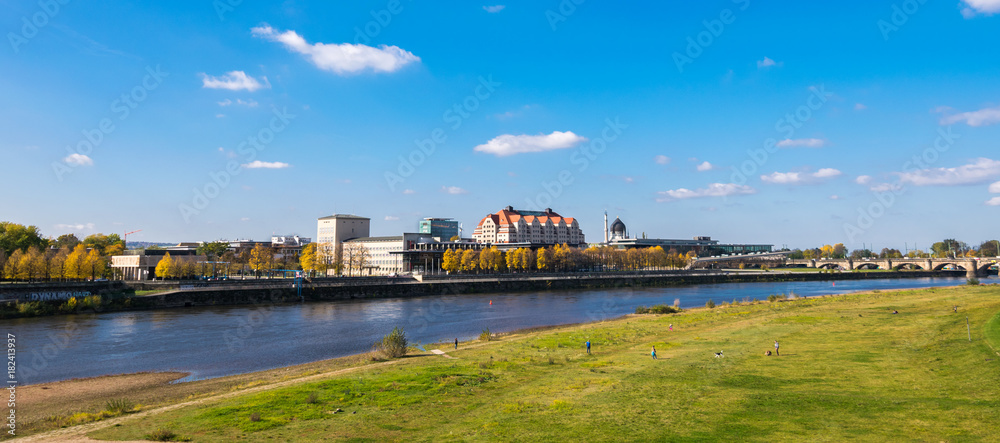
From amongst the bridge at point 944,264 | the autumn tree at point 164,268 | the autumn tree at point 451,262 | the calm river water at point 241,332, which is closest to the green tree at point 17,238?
the autumn tree at point 164,268

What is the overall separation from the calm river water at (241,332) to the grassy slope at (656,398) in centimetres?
1525

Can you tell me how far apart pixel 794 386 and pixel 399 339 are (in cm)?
2279

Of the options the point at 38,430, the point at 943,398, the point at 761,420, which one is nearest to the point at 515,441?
the point at 761,420

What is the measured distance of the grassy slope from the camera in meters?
16.5

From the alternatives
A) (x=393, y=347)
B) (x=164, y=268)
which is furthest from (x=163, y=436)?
(x=164, y=268)

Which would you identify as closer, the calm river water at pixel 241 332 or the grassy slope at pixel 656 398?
the grassy slope at pixel 656 398

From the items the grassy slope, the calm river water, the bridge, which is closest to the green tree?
the calm river water

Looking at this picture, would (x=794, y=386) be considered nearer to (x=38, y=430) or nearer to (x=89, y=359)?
(x=38, y=430)

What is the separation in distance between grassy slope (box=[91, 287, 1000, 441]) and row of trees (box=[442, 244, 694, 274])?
111 m

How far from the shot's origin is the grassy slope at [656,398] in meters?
16.5

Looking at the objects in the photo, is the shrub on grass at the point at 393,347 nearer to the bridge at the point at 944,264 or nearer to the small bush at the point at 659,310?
the small bush at the point at 659,310

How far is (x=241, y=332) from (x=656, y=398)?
4382 centimetres

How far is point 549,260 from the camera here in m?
156

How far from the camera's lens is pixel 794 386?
21688mm
